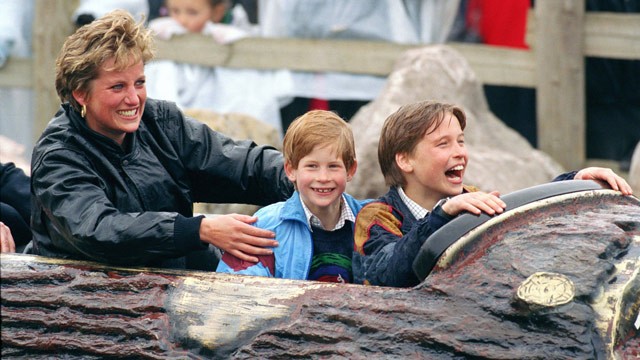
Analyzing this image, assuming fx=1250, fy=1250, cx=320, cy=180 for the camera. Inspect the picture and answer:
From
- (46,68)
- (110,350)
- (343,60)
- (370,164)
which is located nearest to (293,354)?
(110,350)

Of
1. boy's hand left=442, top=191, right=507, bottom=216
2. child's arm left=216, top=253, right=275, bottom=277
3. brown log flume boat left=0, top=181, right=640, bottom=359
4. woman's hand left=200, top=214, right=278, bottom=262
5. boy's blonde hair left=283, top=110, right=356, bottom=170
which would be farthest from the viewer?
boy's blonde hair left=283, top=110, right=356, bottom=170

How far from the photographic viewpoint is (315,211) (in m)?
3.37

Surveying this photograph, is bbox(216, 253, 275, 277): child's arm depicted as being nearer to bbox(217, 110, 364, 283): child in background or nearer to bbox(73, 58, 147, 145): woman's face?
bbox(217, 110, 364, 283): child in background

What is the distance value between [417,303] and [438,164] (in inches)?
21.9

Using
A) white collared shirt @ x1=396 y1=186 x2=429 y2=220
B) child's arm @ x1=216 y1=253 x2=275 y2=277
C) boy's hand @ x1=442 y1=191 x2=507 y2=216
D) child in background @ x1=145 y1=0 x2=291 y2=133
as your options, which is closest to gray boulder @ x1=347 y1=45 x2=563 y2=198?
child in background @ x1=145 y1=0 x2=291 y2=133

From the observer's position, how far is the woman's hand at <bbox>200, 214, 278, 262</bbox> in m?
3.05

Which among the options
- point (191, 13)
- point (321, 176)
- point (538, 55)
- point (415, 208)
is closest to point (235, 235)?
point (321, 176)

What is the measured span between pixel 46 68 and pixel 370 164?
104 inches

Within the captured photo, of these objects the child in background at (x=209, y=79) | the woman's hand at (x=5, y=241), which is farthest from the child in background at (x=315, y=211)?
the child in background at (x=209, y=79)

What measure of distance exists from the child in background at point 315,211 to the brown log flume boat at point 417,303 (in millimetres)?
312

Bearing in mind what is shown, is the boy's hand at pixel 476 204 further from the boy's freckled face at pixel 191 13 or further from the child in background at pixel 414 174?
the boy's freckled face at pixel 191 13

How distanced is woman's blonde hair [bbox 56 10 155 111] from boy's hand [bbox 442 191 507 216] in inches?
41.2

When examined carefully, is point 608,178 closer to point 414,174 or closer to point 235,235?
point 414,174

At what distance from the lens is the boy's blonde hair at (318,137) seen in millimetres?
3299
